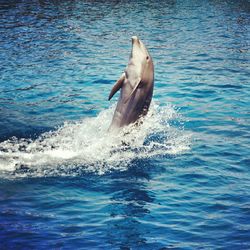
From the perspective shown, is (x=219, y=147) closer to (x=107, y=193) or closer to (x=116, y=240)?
(x=107, y=193)

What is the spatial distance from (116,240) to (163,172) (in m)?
3.17

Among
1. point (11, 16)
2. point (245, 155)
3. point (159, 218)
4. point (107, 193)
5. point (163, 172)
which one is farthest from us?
point (11, 16)

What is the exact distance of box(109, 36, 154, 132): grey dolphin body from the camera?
43.1 feet

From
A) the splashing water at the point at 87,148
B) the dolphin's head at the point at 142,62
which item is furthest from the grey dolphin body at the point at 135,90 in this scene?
the splashing water at the point at 87,148

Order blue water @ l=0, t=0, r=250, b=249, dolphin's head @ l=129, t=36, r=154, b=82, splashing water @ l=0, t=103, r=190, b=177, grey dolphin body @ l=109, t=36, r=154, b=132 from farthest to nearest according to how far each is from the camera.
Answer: dolphin's head @ l=129, t=36, r=154, b=82, grey dolphin body @ l=109, t=36, r=154, b=132, splashing water @ l=0, t=103, r=190, b=177, blue water @ l=0, t=0, r=250, b=249

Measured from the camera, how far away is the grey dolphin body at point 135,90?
1312 cm

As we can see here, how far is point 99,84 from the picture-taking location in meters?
20.2

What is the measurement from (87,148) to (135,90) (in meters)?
1.88

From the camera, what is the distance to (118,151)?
13.1 metres

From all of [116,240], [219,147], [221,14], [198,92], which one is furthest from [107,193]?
[221,14]

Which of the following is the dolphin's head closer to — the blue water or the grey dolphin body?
the grey dolphin body

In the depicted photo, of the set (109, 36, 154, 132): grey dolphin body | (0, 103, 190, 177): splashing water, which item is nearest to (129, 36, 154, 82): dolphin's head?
(109, 36, 154, 132): grey dolphin body

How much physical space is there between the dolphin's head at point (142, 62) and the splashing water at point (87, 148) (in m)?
0.96

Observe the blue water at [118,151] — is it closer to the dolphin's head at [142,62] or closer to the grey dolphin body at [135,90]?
the grey dolphin body at [135,90]
